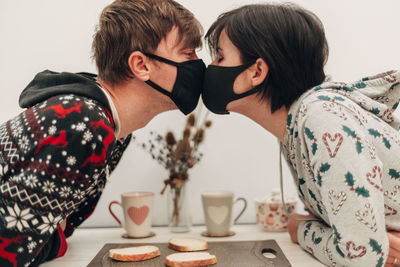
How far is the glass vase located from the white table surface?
1.0 inches

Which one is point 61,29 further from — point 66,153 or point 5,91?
point 66,153

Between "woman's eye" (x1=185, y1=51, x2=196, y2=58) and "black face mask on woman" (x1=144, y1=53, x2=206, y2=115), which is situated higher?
"woman's eye" (x1=185, y1=51, x2=196, y2=58)

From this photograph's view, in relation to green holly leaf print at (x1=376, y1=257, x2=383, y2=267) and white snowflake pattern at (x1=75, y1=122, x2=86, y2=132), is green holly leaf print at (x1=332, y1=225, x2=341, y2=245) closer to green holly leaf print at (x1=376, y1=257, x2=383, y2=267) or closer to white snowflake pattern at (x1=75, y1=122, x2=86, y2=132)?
green holly leaf print at (x1=376, y1=257, x2=383, y2=267)

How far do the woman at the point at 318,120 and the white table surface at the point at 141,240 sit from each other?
0.04m

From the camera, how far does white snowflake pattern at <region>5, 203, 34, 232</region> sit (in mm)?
842

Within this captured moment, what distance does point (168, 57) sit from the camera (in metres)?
1.16

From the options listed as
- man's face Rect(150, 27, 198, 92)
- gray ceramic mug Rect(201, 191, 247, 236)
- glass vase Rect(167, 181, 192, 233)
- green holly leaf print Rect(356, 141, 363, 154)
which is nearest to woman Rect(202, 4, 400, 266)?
green holly leaf print Rect(356, 141, 363, 154)

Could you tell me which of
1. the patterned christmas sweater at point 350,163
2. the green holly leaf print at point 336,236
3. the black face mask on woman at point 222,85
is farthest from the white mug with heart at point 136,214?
the green holly leaf print at point 336,236

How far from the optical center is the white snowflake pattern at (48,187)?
33.8 inches

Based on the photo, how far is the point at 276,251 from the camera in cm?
106

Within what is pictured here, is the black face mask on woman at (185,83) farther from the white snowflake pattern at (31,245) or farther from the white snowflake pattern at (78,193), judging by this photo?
the white snowflake pattern at (31,245)

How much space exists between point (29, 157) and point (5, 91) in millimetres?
702

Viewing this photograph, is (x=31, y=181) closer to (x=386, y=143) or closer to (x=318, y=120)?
→ (x=318, y=120)

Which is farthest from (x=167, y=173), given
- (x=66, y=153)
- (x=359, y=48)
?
(x=359, y=48)
